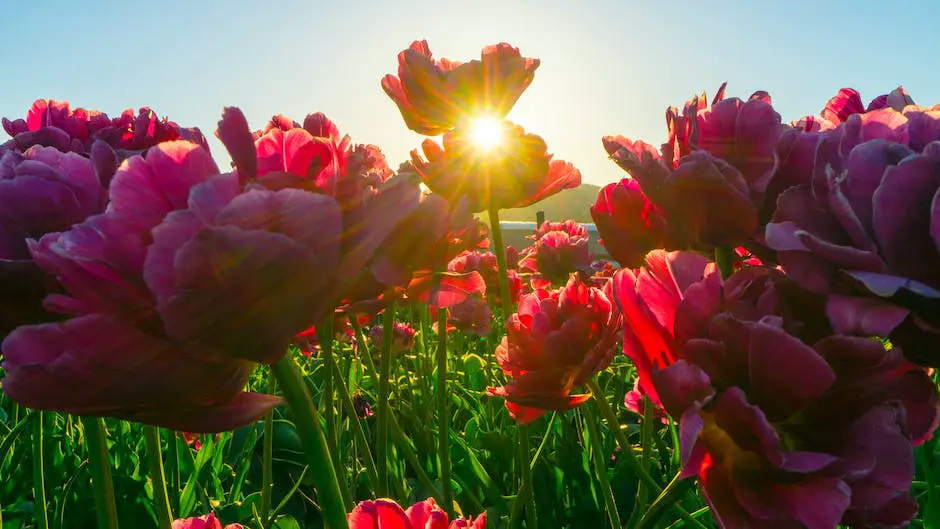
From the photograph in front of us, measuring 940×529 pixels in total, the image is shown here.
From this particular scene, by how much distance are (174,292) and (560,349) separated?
1.70 ft

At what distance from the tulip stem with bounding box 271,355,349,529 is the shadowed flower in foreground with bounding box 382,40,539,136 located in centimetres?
77

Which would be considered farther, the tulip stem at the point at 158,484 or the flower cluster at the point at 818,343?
the tulip stem at the point at 158,484

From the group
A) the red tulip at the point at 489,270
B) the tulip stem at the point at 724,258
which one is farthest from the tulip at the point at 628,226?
the red tulip at the point at 489,270

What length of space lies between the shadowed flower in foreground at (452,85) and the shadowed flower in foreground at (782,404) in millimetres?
664

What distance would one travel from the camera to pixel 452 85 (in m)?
1.08

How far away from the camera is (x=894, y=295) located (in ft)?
1.43

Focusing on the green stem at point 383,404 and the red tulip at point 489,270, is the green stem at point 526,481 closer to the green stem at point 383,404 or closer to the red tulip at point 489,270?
the green stem at point 383,404

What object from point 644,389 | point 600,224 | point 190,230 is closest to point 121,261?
point 190,230

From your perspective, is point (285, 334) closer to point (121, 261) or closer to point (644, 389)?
point (121, 261)

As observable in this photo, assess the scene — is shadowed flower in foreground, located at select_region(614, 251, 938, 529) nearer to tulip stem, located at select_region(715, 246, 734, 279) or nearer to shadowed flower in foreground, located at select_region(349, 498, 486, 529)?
tulip stem, located at select_region(715, 246, 734, 279)

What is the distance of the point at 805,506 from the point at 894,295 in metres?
0.14

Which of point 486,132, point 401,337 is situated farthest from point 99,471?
point 401,337

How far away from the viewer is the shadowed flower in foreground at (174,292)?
339 mm

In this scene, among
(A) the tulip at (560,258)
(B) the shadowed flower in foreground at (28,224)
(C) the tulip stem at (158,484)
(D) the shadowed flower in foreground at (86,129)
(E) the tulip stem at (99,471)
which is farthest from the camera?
(A) the tulip at (560,258)
